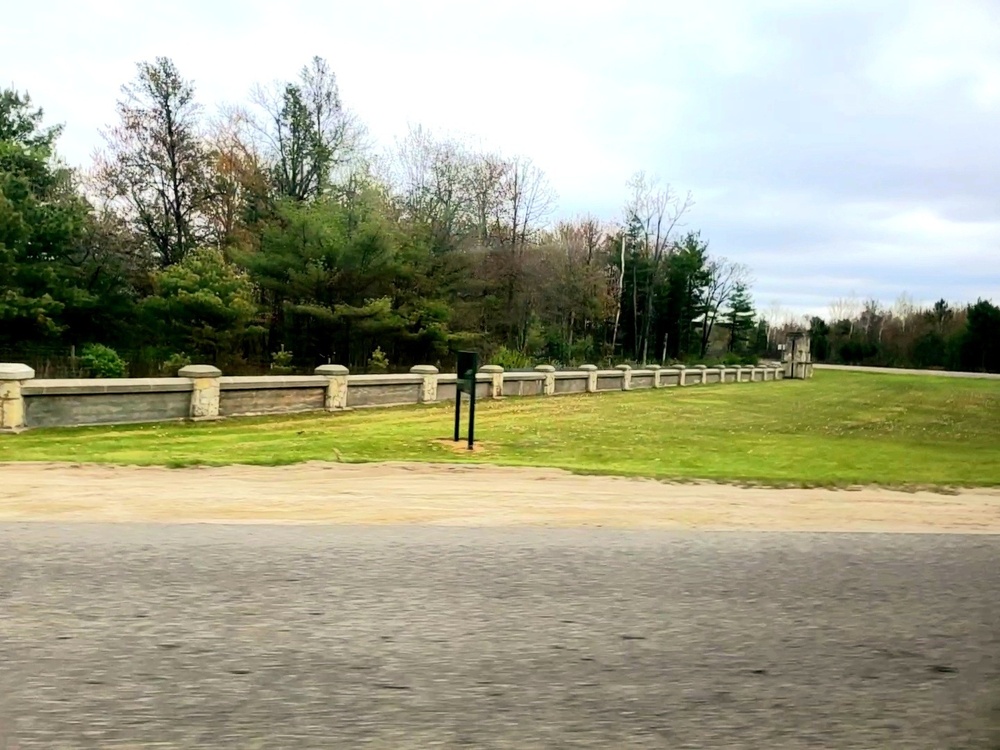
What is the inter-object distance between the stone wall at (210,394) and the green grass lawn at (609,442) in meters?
0.48

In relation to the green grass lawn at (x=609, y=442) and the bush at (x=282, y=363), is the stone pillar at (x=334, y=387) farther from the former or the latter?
the bush at (x=282, y=363)

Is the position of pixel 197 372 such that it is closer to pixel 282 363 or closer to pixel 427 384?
pixel 427 384

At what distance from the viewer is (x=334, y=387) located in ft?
62.6

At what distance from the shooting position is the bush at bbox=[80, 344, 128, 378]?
28.0 metres

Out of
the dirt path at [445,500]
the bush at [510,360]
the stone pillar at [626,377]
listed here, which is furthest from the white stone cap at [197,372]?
the stone pillar at [626,377]

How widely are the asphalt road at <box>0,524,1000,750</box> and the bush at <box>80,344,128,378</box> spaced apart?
999 inches

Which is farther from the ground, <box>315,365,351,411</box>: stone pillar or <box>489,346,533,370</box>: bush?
<box>489,346,533,370</box>: bush

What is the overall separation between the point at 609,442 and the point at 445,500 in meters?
8.24

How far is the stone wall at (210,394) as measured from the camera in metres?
13.6

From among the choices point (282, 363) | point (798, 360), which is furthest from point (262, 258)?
point (798, 360)

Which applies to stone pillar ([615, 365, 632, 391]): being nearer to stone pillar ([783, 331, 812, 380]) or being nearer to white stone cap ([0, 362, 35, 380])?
white stone cap ([0, 362, 35, 380])

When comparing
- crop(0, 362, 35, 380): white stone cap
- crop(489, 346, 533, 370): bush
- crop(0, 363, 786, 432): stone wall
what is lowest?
crop(0, 363, 786, 432): stone wall

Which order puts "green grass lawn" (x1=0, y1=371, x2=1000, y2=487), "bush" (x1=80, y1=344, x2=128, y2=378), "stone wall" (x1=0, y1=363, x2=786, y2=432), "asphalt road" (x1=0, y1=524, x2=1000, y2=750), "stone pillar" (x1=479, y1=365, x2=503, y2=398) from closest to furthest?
1. "asphalt road" (x1=0, y1=524, x2=1000, y2=750)
2. "green grass lawn" (x1=0, y1=371, x2=1000, y2=487)
3. "stone wall" (x1=0, y1=363, x2=786, y2=432)
4. "stone pillar" (x1=479, y1=365, x2=503, y2=398)
5. "bush" (x1=80, y1=344, x2=128, y2=378)

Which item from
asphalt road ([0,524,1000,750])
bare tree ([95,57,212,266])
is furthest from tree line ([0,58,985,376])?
asphalt road ([0,524,1000,750])
